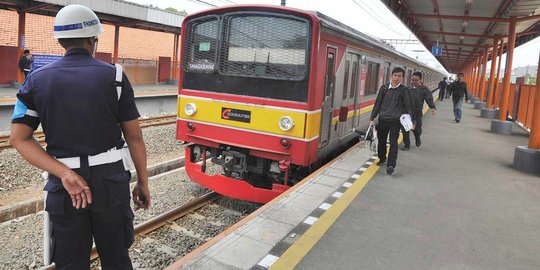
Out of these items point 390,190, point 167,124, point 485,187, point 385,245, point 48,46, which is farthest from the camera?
point 48,46

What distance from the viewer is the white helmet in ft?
7.42

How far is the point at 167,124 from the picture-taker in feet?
45.5

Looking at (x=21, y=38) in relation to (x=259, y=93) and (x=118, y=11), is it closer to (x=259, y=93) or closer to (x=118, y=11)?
(x=118, y=11)

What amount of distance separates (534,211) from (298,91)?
3.38m

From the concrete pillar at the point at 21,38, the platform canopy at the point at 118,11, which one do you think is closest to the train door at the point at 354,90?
the platform canopy at the point at 118,11

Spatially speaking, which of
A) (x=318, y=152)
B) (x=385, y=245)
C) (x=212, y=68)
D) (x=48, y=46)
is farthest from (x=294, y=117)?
(x=48, y=46)

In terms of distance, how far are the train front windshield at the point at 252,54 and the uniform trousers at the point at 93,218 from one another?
3.58 m

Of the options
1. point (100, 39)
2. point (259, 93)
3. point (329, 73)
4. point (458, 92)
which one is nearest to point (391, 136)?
point (329, 73)

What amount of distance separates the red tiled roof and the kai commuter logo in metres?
10.0

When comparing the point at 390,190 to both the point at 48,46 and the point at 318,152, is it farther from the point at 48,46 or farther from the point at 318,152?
the point at 48,46

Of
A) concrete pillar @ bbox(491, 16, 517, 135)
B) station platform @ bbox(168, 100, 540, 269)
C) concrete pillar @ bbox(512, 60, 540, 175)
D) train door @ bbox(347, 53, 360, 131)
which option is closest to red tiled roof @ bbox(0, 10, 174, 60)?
train door @ bbox(347, 53, 360, 131)

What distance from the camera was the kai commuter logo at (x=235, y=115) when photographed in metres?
5.96

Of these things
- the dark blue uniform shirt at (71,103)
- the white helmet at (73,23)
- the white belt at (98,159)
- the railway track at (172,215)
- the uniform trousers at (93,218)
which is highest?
the white helmet at (73,23)

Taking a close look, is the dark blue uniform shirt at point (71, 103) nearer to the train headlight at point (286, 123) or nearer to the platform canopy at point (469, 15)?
the train headlight at point (286, 123)
